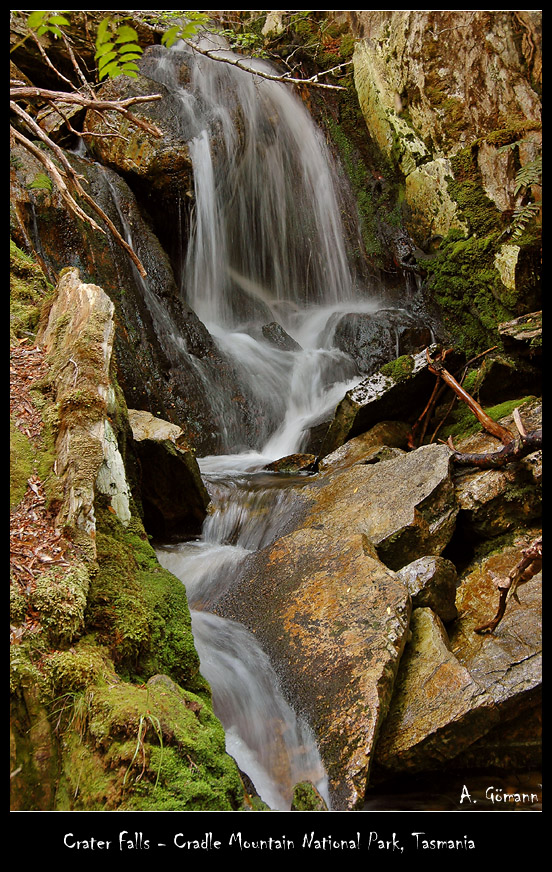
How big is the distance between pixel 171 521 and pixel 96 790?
386 centimetres

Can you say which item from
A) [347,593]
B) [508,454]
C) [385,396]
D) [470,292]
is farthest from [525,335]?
[347,593]

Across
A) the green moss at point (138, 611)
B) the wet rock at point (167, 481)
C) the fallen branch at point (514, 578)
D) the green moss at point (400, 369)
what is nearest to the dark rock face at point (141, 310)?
the wet rock at point (167, 481)

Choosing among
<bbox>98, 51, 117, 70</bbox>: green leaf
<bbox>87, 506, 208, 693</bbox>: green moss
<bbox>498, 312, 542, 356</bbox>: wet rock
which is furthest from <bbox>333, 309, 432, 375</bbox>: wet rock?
<bbox>98, 51, 117, 70</bbox>: green leaf

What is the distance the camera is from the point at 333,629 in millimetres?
3451

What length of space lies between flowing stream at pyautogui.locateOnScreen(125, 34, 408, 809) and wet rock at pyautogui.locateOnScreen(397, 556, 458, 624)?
1.66 m

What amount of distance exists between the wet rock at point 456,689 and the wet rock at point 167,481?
2.73 metres

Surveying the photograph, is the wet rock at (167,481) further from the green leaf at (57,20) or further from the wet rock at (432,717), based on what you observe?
the green leaf at (57,20)

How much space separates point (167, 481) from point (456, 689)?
3350mm

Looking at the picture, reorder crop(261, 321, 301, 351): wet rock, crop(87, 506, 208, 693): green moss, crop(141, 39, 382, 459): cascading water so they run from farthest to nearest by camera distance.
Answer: crop(261, 321, 301, 351): wet rock → crop(141, 39, 382, 459): cascading water → crop(87, 506, 208, 693): green moss

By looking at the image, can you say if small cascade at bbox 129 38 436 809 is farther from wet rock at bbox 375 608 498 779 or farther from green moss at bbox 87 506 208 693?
wet rock at bbox 375 608 498 779

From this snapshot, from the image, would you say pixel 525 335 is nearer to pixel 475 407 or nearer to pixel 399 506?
pixel 475 407

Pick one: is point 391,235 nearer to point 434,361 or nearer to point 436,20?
point 436,20

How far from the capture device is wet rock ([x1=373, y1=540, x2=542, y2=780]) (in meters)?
2.88

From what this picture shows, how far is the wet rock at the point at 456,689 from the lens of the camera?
113 inches
